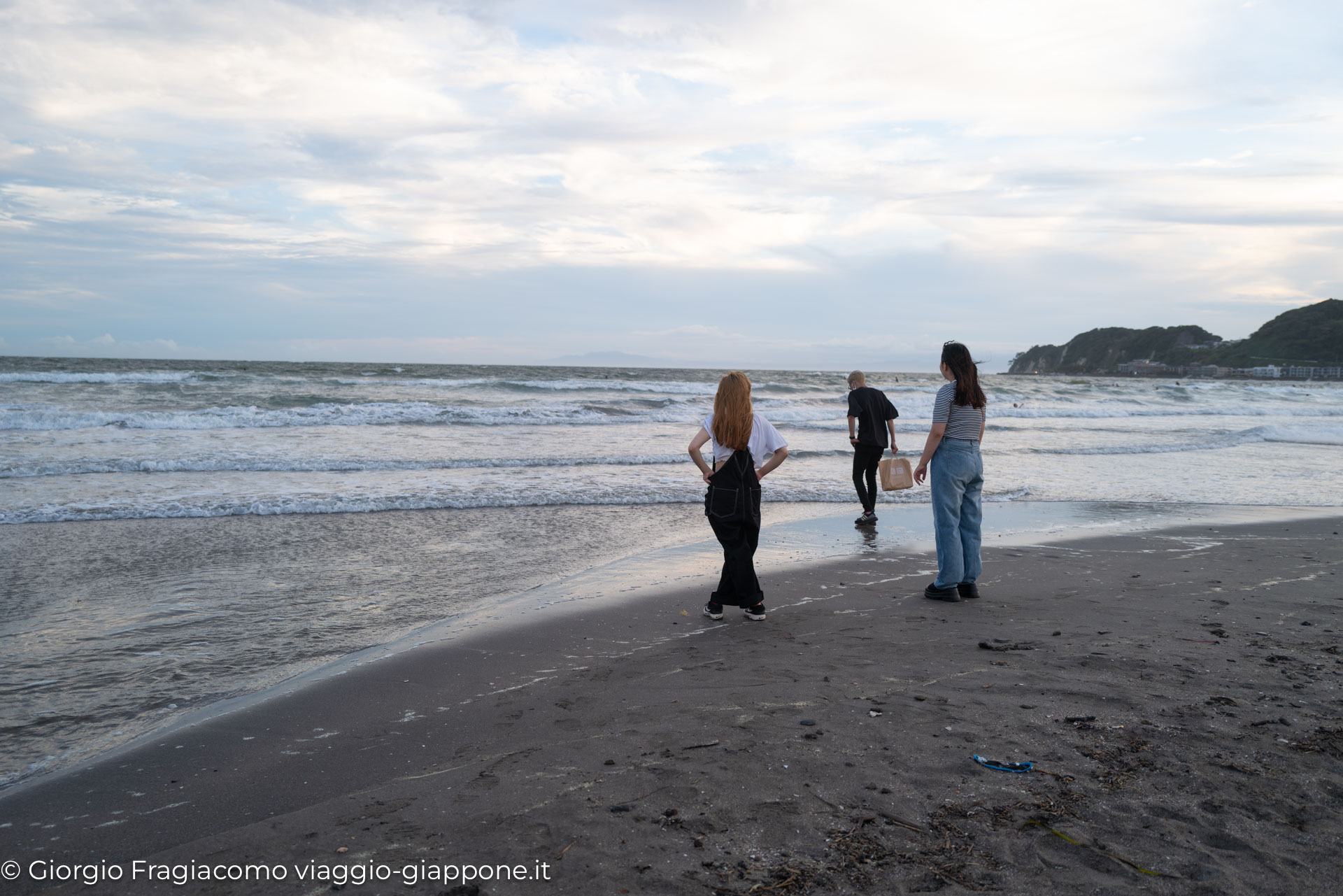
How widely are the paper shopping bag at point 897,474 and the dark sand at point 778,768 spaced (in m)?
1.70

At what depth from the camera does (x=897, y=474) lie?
668 centimetres

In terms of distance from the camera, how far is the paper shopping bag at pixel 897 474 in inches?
262

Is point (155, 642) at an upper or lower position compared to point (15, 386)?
lower

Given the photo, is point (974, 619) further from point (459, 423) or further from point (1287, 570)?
point (459, 423)

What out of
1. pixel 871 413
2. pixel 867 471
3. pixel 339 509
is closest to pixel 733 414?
pixel 871 413

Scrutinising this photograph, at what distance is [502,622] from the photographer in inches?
215

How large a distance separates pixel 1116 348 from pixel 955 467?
137 metres

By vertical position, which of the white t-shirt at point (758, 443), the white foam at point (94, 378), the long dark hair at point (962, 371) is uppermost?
the white foam at point (94, 378)

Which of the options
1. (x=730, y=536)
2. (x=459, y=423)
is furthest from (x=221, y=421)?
(x=730, y=536)

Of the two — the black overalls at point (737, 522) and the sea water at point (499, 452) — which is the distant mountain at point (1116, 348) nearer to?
the sea water at point (499, 452)

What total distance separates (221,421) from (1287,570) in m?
22.8

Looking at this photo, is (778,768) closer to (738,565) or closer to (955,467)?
(738,565)

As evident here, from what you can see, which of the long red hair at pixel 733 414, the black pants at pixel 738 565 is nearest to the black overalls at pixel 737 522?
the black pants at pixel 738 565

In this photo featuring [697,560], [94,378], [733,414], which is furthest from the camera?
[94,378]
